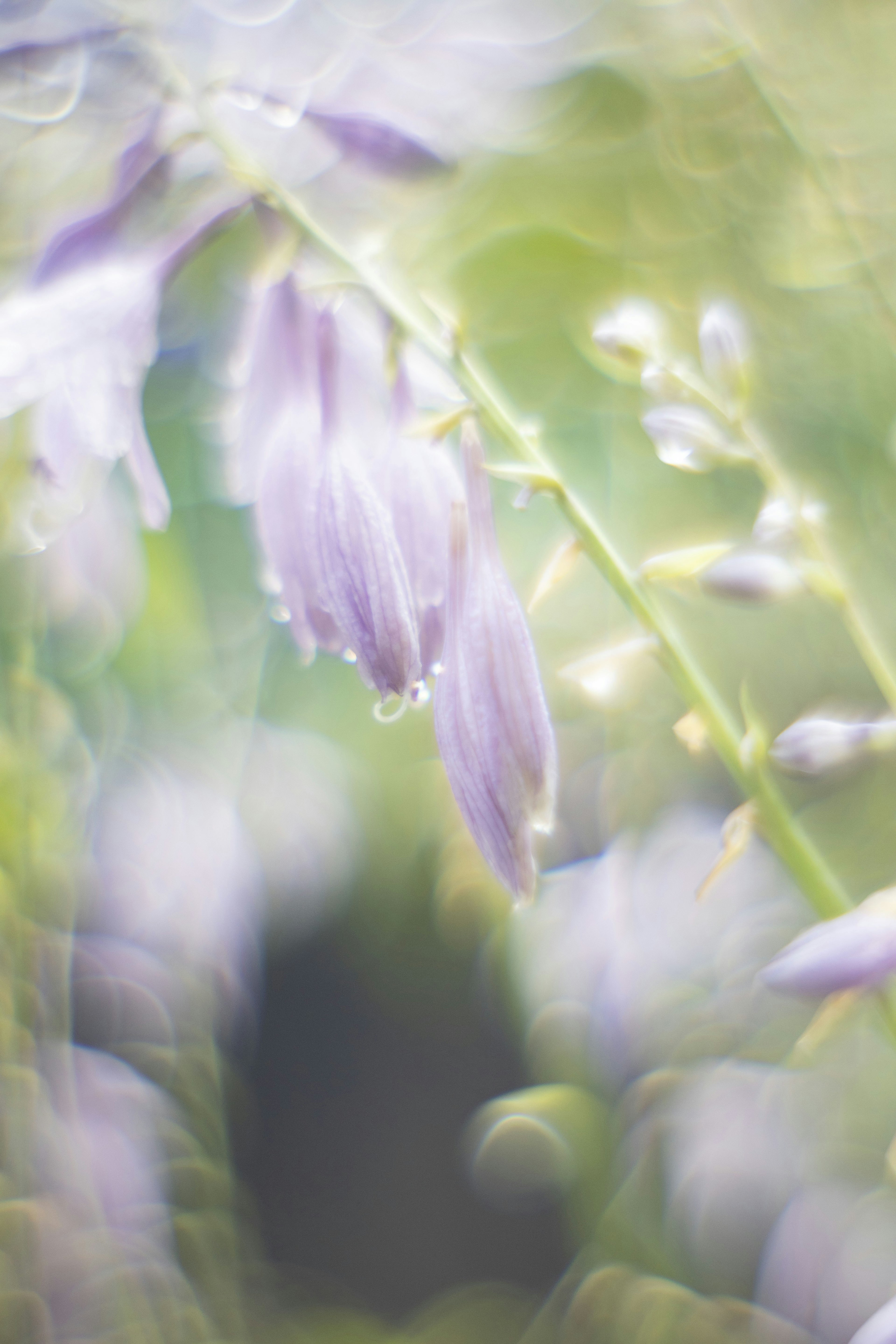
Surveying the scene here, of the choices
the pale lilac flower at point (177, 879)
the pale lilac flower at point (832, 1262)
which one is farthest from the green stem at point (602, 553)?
the pale lilac flower at point (177, 879)

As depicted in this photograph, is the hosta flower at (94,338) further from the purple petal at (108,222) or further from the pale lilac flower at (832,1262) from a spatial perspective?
the pale lilac flower at (832,1262)

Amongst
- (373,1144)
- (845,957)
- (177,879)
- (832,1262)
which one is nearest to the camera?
(845,957)

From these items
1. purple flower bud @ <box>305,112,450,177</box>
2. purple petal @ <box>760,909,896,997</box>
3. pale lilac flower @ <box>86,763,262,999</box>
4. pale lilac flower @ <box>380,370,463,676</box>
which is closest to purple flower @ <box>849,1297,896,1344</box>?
purple petal @ <box>760,909,896,997</box>

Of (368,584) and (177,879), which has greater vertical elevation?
(368,584)

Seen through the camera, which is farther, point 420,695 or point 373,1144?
point 373,1144

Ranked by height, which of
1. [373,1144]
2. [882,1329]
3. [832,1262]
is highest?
[882,1329]

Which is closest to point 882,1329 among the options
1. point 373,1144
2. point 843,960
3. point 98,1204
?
point 843,960

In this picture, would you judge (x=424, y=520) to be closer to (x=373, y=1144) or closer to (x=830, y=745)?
(x=830, y=745)
